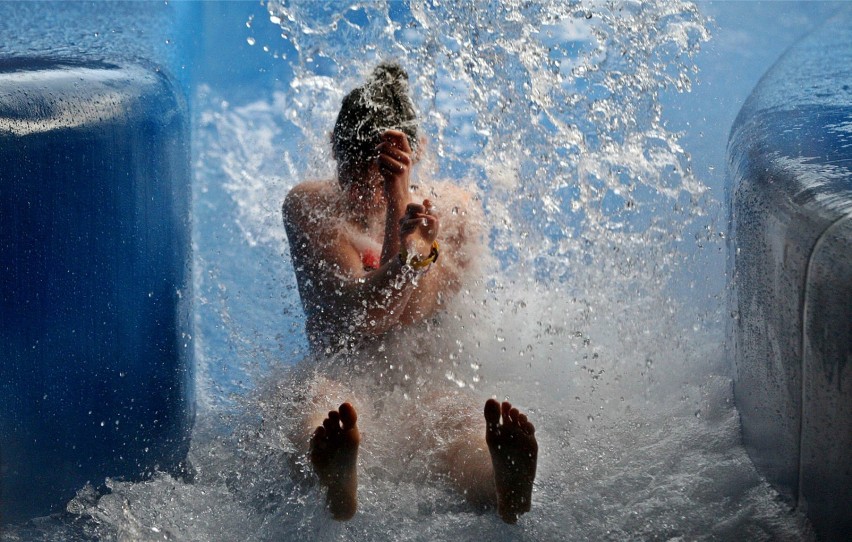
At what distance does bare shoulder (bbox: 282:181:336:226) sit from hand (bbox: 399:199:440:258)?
282 millimetres

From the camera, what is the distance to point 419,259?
4.84 ft

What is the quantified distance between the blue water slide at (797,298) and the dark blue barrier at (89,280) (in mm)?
1197

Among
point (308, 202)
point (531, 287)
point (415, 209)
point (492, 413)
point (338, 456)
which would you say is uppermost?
point (415, 209)

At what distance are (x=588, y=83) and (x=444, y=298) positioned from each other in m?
1.05

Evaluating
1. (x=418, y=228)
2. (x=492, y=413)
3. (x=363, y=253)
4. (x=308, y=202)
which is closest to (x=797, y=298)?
(x=492, y=413)

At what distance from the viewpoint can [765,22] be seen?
2.87 meters

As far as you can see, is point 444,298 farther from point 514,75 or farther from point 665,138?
point 665,138

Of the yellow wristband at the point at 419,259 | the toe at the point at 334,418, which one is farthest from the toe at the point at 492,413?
the yellow wristband at the point at 419,259

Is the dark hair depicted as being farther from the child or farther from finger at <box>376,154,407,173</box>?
finger at <box>376,154,407,173</box>

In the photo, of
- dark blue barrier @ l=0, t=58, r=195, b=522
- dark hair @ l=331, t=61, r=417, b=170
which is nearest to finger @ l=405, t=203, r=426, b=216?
dark hair @ l=331, t=61, r=417, b=170

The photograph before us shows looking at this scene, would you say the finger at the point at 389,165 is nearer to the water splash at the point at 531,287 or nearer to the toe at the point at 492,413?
the water splash at the point at 531,287

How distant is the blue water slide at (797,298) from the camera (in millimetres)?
1033

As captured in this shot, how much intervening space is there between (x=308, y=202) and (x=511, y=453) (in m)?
0.75

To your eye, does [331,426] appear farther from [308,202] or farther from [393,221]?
[308,202]
